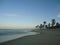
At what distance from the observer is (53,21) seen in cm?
10194

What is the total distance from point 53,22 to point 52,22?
0.95 meters

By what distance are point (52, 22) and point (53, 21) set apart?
4.41 ft

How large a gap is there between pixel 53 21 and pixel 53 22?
2.98ft

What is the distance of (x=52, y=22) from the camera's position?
336 feet

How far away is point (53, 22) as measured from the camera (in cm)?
10206
